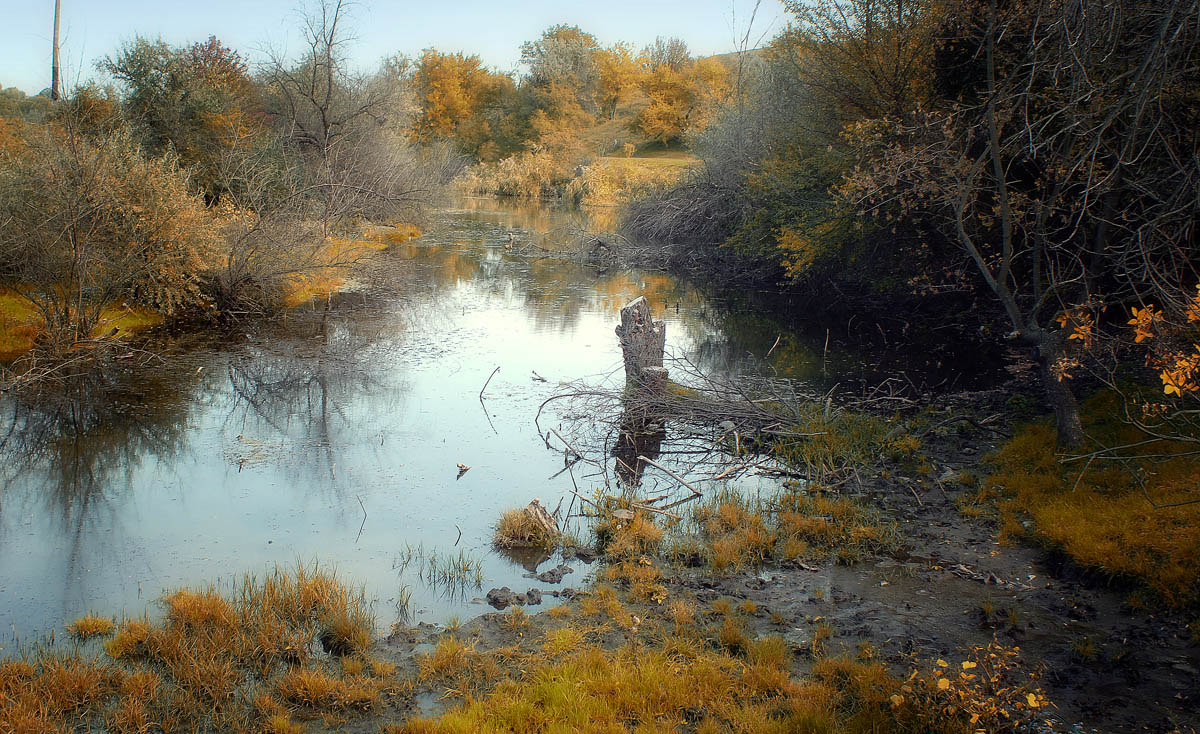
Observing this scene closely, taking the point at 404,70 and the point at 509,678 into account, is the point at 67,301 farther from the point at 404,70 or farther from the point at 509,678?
the point at 404,70

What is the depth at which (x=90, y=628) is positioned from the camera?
504 cm

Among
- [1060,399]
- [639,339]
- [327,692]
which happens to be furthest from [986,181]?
[327,692]

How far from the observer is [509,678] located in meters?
4.49

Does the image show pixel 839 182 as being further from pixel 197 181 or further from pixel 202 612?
pixel 197 181

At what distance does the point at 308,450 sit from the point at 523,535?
3.37 metres

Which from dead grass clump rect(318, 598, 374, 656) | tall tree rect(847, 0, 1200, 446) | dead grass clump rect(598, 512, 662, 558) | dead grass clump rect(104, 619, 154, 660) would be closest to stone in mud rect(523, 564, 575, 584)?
dead grass clump rect(598, 512, 662, 558)

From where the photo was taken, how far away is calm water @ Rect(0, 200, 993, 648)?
608 centimetres

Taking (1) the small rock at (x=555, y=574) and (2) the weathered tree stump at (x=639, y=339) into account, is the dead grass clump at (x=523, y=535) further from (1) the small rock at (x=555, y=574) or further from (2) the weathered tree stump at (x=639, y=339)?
(2) the weathered tree stump at (x=639, y=339)

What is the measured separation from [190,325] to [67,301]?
2.77 m

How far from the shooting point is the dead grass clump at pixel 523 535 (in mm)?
6445

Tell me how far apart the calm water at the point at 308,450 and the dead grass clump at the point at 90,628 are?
0.28 meters

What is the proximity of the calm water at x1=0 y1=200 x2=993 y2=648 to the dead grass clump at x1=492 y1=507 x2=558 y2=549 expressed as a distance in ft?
0.60

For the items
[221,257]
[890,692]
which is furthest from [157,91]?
[890,692]

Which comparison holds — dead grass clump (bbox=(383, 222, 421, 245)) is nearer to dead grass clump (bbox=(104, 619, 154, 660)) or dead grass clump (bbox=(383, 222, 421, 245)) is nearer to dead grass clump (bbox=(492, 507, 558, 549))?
dead grass clump (bbox=(492, 507, 558, 549))
